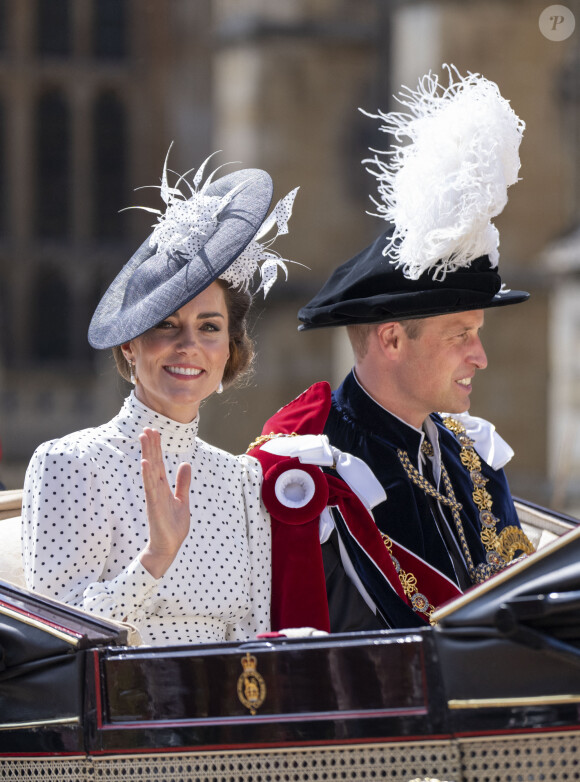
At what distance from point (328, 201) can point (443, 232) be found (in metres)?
10.3

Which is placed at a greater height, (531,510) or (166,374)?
(166,374)

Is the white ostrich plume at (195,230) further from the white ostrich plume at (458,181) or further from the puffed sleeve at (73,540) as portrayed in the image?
the puffed sleeve at (73,540)

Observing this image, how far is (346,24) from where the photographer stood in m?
13.5

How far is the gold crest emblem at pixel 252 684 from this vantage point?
2.16 m

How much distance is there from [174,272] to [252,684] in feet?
3.06

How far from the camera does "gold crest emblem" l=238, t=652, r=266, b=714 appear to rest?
2156 millimetres

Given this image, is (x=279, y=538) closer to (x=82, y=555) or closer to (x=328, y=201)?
(x=82, y=555)

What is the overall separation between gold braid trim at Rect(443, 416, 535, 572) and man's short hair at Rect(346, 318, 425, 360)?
392 mm

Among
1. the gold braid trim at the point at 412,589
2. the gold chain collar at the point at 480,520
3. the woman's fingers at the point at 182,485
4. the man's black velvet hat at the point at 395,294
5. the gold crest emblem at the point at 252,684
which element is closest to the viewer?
the gold crest emblem at the point at 252,684

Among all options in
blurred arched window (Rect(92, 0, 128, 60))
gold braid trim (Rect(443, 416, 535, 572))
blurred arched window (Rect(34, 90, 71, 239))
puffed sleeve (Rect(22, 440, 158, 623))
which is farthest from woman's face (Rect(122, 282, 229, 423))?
blurred arched window (Rect(92, 0, 128, 60))

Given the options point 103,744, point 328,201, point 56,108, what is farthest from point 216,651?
point 56,108

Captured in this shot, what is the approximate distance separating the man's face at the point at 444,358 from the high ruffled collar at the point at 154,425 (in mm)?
638

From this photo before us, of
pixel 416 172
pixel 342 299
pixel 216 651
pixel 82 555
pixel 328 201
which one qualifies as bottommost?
pixel 216 651

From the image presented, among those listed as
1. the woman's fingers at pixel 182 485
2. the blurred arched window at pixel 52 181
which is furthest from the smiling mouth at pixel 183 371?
the blurred arched window at pixel 52 181
